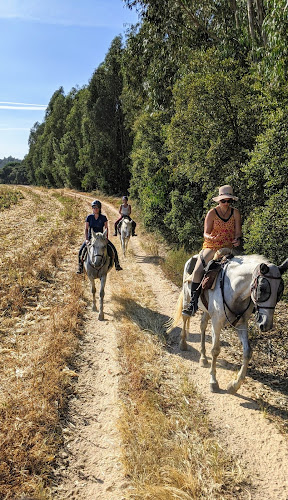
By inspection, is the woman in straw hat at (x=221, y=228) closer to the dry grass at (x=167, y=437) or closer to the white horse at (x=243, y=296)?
the white horse at (x=243, y=296)

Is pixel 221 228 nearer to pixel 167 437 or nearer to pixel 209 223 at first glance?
pixel 209 223

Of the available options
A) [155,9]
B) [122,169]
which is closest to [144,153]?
[155,9]

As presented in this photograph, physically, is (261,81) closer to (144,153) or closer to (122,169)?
(144,153)

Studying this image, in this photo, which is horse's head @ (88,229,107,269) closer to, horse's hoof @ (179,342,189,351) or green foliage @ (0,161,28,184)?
horse's hoof @ (179,342,189,351)

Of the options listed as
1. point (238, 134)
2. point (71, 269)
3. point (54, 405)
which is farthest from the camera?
point (71, 269)

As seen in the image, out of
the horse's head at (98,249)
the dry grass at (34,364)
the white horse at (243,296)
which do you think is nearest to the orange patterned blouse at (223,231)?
the white horse at (243,296)

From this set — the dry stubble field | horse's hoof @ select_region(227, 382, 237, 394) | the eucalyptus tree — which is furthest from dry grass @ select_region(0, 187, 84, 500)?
the eucalyptus tree

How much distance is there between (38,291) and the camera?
11.4 metres

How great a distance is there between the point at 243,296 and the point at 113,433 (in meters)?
3.28

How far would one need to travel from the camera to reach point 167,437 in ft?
16.5

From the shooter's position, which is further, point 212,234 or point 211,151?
point 211,151

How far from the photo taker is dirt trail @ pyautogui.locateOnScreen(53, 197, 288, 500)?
14.2ft

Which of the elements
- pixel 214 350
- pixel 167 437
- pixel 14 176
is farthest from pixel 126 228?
pixel 14 176

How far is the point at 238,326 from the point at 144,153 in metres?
19.6
